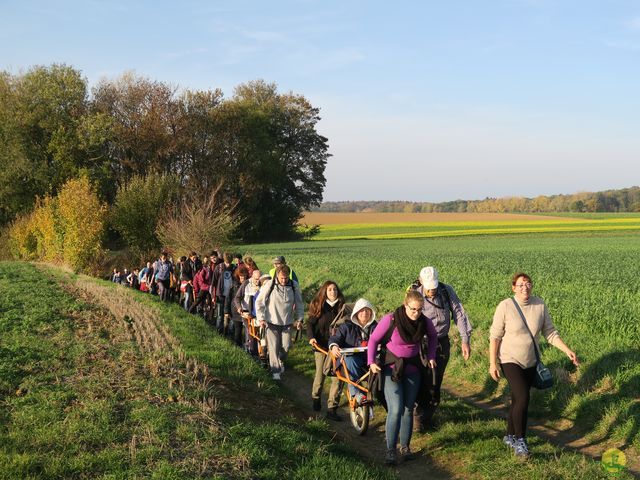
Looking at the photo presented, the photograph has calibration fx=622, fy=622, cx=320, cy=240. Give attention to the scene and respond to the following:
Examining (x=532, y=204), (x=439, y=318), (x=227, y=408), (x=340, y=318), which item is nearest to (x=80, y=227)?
(x=340, y=318)

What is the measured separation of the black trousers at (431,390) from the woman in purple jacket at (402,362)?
0.18 metres

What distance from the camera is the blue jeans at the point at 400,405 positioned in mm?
6562

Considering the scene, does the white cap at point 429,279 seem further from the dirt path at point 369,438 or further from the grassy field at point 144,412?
the grassy field at point 144,412

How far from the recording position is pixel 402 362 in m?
6.50

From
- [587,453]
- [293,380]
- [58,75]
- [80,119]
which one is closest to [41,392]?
[293,380]

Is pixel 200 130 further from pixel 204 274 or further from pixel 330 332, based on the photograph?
pixel 330 332

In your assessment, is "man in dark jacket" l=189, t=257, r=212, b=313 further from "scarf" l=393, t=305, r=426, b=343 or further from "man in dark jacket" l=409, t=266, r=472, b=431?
"scarf" l=393, t=305, r=426, b=343

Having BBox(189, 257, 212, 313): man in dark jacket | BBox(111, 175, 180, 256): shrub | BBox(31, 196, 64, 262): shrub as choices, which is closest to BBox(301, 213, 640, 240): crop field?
BBox(111, 175, 180, 256): shrub

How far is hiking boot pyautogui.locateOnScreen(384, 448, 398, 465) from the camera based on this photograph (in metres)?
6.49

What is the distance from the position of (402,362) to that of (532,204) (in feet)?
407

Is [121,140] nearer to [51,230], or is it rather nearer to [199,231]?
[51,230]

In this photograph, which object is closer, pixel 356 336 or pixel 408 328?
pixel 408 328

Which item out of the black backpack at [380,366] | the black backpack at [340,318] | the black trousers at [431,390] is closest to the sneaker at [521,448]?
the black trousers at [431,390]

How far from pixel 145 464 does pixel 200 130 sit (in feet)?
164
